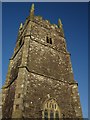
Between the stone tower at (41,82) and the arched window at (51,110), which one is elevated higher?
the stone tower at (41,82)

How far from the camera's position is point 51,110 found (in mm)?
14539

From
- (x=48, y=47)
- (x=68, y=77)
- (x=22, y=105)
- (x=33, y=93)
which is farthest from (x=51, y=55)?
(x=22, y=105)

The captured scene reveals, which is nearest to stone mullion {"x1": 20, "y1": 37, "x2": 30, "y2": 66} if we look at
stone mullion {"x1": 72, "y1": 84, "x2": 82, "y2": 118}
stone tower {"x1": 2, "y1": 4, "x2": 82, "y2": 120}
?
stone tower {"x1": 2, "y1": 4, "x2": 82, "y2": 120}

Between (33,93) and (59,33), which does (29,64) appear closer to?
(33,93)

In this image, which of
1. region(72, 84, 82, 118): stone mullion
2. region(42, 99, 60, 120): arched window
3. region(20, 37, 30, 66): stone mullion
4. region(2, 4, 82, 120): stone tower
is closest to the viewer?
region(2, 4, 82, 120): stone tower

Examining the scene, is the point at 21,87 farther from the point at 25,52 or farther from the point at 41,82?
the point at 25,52

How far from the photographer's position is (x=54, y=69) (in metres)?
17.8

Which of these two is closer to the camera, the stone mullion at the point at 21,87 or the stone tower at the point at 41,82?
the stone mullion at the point at 21,87

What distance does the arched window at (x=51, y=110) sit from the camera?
14.0 meters

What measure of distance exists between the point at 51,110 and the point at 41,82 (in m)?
2.43

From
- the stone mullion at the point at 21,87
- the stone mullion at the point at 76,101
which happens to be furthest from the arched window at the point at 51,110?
the stone mullion at the point at 21,87

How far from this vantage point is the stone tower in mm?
13648

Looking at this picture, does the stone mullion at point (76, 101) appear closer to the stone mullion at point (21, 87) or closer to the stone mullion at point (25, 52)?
the stone mullion at point (21, 87)

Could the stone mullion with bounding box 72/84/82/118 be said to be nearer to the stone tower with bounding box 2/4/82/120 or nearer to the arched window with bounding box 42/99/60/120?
the stone tower with bounding box 2/4/82/120
